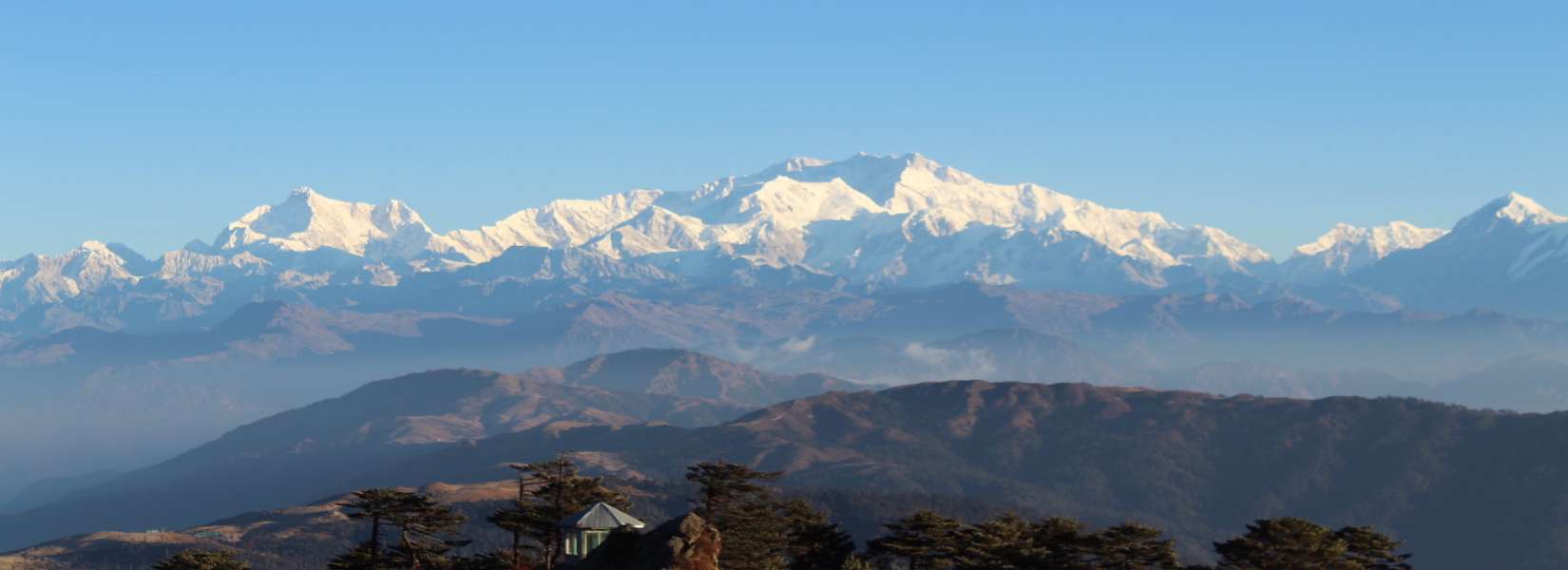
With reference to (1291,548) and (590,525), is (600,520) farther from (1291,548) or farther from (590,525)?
(1291,548)

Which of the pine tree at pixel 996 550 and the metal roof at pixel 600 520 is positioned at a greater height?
the metal roof at pixel 600 520

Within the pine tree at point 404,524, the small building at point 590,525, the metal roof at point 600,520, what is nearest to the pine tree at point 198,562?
the pine tree at point 404,524

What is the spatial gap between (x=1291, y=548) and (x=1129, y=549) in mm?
12887

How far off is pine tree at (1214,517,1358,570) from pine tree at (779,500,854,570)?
3923cm

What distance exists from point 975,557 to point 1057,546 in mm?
6607

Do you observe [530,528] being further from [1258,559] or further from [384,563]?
[1258,559]

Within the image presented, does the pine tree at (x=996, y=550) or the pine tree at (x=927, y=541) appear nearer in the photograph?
the pine tree at (x=996, y=550)

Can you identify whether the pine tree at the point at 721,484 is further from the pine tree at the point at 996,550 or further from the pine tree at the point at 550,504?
the pine tree at the point at 996,550

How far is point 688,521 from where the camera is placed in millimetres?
99250

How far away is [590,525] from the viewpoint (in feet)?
417

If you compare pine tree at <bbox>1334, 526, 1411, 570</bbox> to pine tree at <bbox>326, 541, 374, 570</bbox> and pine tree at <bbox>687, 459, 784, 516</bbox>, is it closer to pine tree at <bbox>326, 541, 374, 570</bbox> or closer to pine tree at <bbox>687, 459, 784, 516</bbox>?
pine tree at <bbox>687, 459, 784, 516</bbox>

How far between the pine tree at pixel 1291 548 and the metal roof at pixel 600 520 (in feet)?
153

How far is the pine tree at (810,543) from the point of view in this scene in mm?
161625

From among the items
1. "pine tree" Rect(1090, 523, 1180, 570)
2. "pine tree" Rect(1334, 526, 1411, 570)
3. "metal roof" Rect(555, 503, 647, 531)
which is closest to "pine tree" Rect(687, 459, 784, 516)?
"metal roof" Rect(555, 503, 647, 531)
